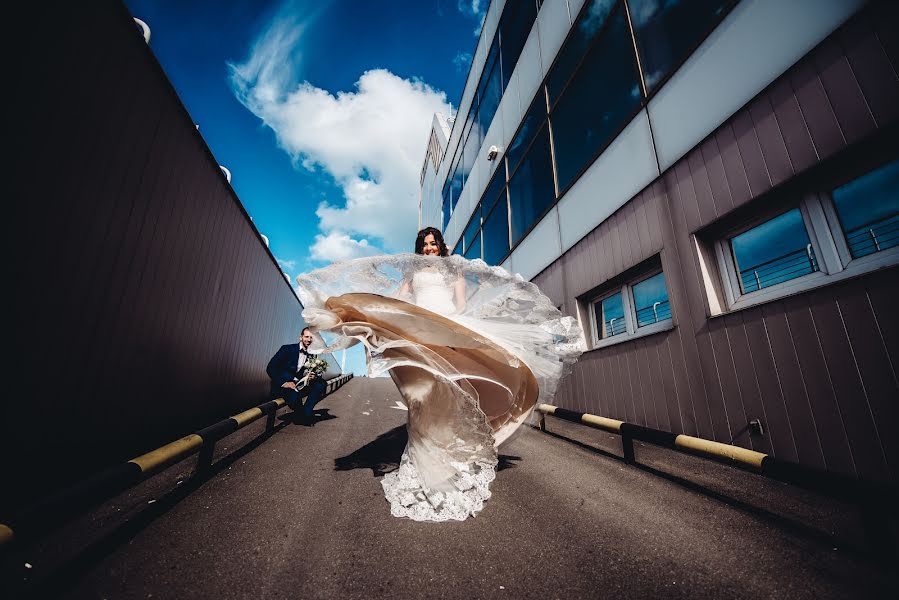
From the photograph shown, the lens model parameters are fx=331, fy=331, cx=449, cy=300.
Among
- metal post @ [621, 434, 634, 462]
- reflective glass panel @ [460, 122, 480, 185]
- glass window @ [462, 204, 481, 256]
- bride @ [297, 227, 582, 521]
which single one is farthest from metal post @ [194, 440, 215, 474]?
reflective glass panel @ [460, 122, 480, 185]

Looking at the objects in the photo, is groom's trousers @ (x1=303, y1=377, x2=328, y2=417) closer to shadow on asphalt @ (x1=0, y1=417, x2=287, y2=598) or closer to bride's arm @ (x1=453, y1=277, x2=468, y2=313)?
shadow on asphalt @ (x1=0, y1=417, x2=287, y2=598)

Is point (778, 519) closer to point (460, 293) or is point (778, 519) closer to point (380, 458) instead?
point (460, 293)

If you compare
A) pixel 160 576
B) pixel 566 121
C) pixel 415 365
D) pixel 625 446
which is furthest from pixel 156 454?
pixel 566 121

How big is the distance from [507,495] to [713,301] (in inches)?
115

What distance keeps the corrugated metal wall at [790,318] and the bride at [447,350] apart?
1.65 metres

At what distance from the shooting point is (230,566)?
1.50m

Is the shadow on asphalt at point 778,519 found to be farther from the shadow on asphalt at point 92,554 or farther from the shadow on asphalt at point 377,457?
the shadow on asphalt at point 92,554

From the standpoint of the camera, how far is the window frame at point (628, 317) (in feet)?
13.7

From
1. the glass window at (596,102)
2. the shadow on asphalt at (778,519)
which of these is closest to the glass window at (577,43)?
the glass window at (596,102)

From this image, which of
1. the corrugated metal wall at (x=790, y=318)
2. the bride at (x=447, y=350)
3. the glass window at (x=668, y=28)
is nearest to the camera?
the bride at (x=447, y=350)

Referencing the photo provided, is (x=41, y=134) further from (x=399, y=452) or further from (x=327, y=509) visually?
(x=399, y=452)

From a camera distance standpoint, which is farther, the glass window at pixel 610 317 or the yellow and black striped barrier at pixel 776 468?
the glass window at pixel 610 317

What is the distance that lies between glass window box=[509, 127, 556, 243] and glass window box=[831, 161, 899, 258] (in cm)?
426

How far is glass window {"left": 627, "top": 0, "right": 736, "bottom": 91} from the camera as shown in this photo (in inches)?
143
